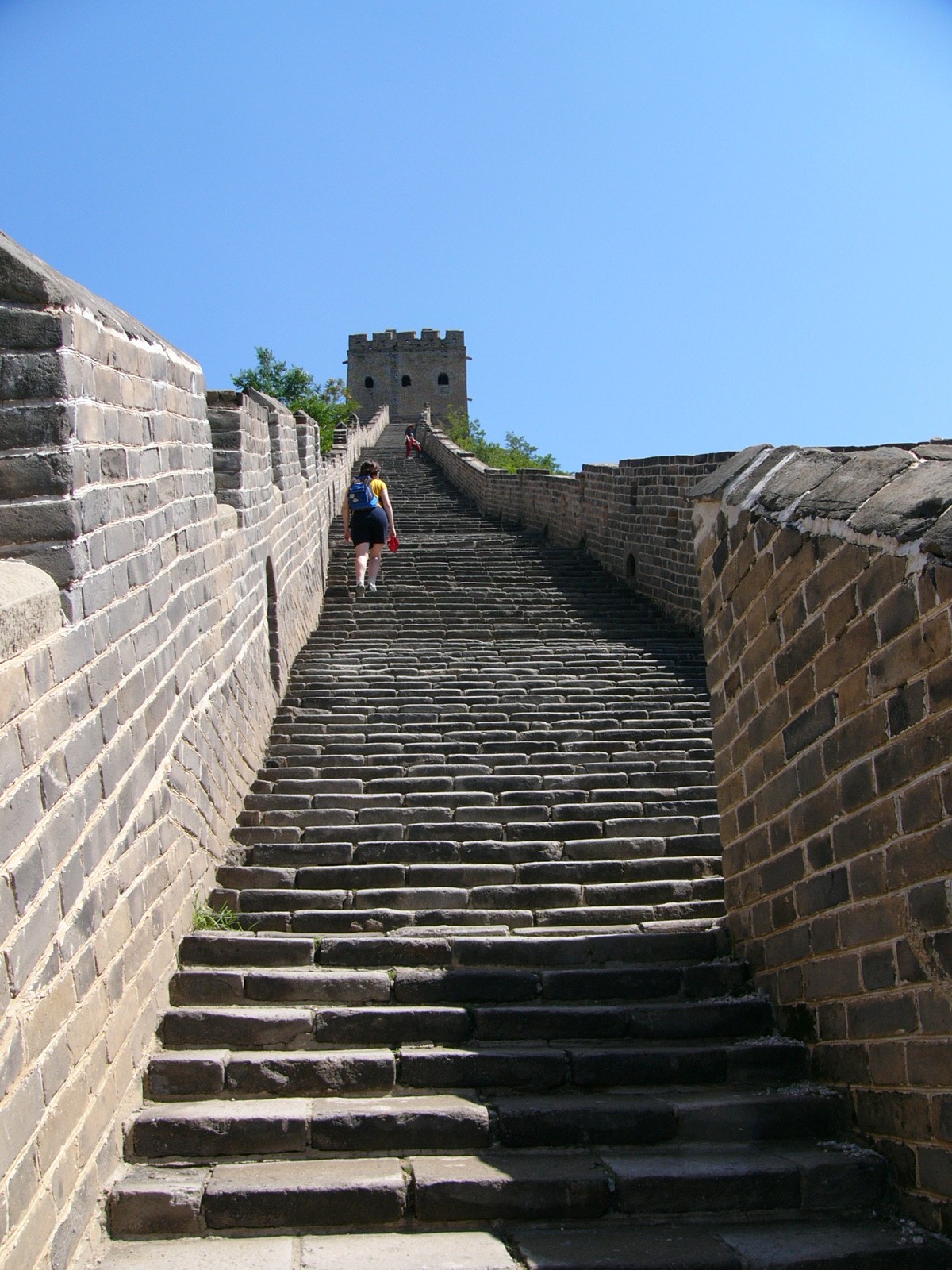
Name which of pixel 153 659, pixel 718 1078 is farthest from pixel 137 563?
pixel 718 1078

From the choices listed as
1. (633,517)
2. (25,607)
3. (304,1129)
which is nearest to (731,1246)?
(304,1129)

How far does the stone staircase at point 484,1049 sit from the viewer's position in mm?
3590

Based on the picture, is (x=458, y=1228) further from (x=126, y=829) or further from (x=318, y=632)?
(x=318, y=632)

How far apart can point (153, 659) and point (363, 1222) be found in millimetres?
2137

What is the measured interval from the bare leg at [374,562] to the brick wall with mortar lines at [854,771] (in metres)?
7.64

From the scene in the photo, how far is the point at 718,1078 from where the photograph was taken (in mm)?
4398

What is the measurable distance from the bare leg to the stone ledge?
9.02 metres

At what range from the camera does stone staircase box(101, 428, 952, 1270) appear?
Answer: 359 centimetres

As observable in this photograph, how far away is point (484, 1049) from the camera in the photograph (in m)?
4.51

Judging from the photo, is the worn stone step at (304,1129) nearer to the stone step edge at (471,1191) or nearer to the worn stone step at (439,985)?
the stone step edge at (471,1191)

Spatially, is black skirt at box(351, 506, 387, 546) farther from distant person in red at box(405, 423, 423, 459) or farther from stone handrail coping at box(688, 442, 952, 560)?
distant person in red at box(405, 423, 423, 459)

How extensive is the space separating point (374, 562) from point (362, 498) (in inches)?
35.2

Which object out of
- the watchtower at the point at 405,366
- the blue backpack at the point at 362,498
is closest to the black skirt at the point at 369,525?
the blue backpack at the point at 362,498

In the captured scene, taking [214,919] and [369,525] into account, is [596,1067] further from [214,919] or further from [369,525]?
[369,525]
